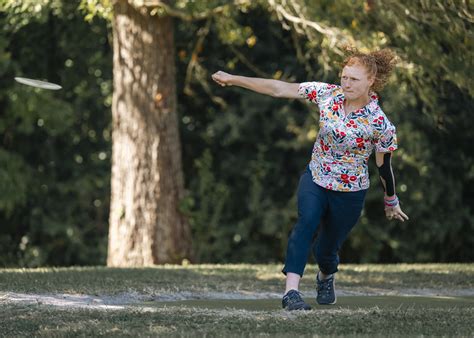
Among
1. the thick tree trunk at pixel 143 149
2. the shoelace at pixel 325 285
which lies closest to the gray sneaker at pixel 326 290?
the shoelace at pixel 325 285

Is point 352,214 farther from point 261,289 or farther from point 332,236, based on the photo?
point 261,289

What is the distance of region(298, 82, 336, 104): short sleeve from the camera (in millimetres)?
7652

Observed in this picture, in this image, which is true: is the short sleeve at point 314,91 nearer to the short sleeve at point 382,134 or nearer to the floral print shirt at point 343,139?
the floral print shirt at point 343,139

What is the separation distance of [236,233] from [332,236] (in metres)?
12.2

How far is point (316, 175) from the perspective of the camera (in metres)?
7.61

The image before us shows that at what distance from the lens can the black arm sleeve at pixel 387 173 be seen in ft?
25.2

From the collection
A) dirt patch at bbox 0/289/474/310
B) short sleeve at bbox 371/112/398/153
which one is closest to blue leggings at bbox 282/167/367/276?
short sleeve at bbox 371/112/398/153

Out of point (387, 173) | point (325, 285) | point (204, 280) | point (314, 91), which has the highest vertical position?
point (314, 91)

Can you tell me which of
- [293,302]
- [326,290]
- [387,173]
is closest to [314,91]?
[387,173]

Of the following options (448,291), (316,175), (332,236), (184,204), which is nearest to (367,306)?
(332,236)

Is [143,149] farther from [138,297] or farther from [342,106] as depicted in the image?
[342,106]

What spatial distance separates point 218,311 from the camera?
24.3 feet

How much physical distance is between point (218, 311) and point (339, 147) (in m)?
1.38

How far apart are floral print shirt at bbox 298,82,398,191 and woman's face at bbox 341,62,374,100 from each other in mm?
89
